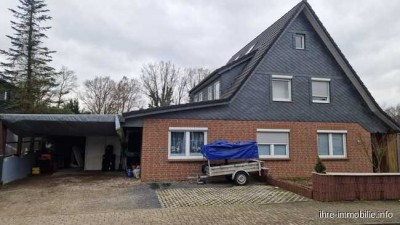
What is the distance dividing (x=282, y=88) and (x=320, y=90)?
82.1 inches

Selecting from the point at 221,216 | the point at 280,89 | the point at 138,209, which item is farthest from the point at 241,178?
the point at 280,89

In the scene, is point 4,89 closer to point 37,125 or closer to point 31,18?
point 31,18

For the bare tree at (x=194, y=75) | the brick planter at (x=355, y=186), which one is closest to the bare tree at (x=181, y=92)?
the bare tree at (x=194, y=75)

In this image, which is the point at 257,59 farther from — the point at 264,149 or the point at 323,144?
the point at 323,144

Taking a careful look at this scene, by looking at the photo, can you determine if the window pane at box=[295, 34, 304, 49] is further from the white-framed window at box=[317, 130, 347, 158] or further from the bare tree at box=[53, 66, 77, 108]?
the bare tree at box=[53, 66, 77, 108]

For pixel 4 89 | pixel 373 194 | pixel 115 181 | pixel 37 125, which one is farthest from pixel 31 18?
pixel 373 194

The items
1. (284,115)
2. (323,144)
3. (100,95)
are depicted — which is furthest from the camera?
(100,95)

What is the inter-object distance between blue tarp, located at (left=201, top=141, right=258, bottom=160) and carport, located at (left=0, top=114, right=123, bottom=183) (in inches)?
155

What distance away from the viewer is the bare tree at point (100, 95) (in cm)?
4394

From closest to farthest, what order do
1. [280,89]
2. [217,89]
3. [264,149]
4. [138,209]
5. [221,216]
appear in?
[221,216], [138,209], [264,149], [280,89], [217,89]

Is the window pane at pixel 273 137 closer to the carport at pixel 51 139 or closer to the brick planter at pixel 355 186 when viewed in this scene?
the brick planter at pixel 355 186

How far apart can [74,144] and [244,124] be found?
39.4ft

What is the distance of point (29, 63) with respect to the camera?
1251 inches

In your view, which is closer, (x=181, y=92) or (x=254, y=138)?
(x=254, y=138)
